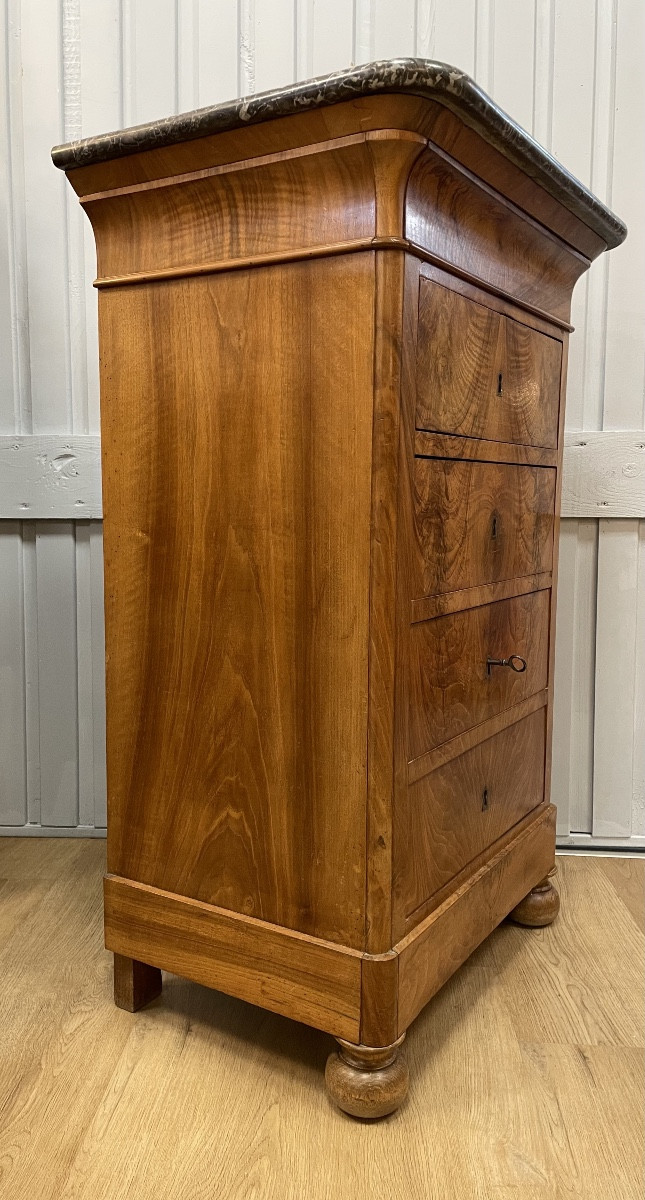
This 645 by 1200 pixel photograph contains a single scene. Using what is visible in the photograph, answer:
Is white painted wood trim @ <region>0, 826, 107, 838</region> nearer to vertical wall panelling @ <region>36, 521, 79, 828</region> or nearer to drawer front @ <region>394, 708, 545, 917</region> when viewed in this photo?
vertical wall panelling @ <region>36, 521, 79, 828</region>

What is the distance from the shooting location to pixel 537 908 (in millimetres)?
1664

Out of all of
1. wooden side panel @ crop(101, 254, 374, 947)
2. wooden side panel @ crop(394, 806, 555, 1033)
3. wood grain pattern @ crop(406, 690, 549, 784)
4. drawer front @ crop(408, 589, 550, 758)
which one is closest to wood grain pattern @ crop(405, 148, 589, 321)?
wooden side panel @ crop(101, 254, 374, 947)

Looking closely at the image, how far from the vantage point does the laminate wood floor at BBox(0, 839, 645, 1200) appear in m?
1.05

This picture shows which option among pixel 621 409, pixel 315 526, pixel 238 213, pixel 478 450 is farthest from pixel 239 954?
pixel 621 409

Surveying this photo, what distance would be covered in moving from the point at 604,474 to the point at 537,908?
0.91 m

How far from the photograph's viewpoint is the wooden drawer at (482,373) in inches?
44.8

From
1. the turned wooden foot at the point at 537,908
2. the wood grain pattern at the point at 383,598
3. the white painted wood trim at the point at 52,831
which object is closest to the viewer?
the wood grain pattern at the point at 383,598

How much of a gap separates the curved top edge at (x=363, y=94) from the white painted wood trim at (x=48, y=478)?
2.69 feet

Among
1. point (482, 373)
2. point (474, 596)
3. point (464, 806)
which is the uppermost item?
point (482, 373)

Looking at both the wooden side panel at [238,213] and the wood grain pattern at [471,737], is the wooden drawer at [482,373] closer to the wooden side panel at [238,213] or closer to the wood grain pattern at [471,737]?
the wooden side panel at [238,213]

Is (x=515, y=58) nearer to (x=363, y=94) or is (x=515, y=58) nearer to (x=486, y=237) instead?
(x=486, y=237)

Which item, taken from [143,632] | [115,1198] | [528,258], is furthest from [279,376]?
[115,1198]

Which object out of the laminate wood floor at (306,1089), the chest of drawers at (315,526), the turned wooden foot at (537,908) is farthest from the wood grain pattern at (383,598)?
the turned wooden foot at (537,908)

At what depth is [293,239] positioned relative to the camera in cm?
110
